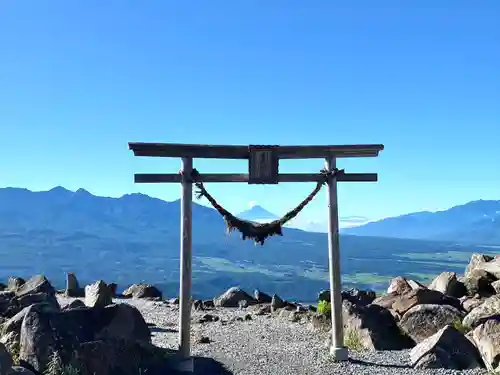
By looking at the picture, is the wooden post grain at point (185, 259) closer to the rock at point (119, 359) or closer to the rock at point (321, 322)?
the rock at point (119, 359)

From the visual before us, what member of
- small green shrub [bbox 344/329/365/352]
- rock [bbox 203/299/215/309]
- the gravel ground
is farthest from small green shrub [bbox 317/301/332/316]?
rock [bbox 203/299/215/309]

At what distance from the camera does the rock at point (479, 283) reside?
65.9ft

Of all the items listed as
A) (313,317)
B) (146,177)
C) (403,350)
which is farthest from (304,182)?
(313,317)

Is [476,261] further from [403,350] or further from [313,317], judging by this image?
[403,350]

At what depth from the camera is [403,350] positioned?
14.6m

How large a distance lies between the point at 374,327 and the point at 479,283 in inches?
269

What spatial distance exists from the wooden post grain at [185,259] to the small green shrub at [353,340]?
4.40 metres

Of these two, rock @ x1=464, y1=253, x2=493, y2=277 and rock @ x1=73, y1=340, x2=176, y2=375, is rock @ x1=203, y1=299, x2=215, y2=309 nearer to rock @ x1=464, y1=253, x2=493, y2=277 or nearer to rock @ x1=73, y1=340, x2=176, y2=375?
rock @ x1=464, y1=253, x2=493, y2=277

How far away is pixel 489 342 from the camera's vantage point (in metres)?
13.0

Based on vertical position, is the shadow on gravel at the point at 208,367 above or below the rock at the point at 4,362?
below

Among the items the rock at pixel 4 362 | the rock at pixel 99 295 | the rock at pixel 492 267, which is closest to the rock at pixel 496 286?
the rock at pixel 492 267

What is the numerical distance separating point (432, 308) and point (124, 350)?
8.49 m

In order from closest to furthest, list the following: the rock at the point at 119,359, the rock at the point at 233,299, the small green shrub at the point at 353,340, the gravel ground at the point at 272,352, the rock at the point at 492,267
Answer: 1. the rock at the point at 119,359
2. the gravel ground at the point at 272,352
3. the small green shrub at the point at 353,340
4. the rock at the point at 492,267
5. the rock at the point at 233,299

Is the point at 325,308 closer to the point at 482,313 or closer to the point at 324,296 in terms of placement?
the point at 324,296
